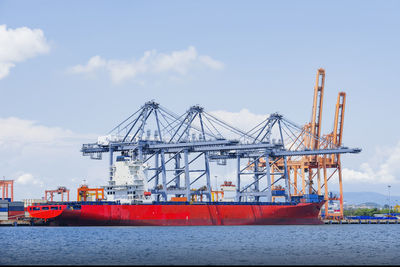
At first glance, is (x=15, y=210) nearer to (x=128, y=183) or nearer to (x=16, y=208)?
(x=16, y=208)

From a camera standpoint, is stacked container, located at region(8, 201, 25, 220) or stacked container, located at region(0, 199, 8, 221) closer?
stacked container, located at region(0, 199, 8, 221)

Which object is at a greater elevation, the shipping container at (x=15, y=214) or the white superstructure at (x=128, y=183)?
the white superstructure at (x=128, y=183)

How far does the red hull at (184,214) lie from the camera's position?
6712cm

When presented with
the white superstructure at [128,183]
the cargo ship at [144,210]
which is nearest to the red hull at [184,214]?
the cargo ship at [144,210]

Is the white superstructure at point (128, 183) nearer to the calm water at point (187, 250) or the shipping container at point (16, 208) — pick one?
the calm water at point (187, 250)

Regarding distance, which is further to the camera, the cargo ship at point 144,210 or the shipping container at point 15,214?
the shipping container at point 15,214

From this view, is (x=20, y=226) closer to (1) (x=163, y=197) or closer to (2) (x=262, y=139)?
(1) (x=163, y=197)

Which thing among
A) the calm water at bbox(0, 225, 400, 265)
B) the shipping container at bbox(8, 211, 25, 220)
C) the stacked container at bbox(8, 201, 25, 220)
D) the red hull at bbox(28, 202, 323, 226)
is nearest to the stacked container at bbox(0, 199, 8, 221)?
the stacked container at bbox(8, 201, 25, 220)

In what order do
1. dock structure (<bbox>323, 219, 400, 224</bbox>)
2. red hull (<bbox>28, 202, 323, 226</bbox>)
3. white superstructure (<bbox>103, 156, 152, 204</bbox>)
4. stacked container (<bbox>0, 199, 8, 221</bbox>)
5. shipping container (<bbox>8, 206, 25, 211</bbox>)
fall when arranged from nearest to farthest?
red hull (<bbox>28, 202, 323, 226</bbox>) → white superstructure (<bbox>103, 156, 152, 204</bbox>) → stacked container (<bbox>0, 199, 8, 221</bbox>) → shipping container (<bbox>8, 206, 25, 211</bbox>) → dock structure (<bbox>323, 219, 400, 224</bbox>)

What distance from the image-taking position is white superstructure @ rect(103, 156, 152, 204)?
233 ft

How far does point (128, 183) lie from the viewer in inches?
2790

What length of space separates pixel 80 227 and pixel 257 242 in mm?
32050

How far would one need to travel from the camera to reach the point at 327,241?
163 feet

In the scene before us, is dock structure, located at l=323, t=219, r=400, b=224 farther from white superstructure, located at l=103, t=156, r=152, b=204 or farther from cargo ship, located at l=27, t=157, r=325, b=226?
white superstructure, located at l=103, t=156, r=152, b=204
